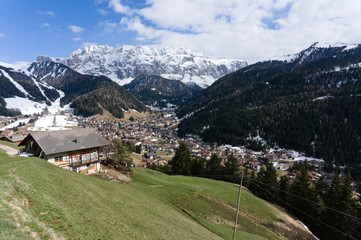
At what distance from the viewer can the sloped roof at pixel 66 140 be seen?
1359 inches

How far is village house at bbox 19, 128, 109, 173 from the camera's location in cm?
3469

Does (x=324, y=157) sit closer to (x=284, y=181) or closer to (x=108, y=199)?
(x=284, y=181)

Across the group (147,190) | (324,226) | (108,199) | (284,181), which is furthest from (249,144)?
(108,199)

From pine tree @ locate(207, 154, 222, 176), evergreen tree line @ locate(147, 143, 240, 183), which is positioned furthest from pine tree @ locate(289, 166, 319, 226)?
pine tree @ locate(207, 154, 222, 176)

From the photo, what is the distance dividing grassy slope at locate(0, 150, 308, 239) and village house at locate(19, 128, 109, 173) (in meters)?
11.6

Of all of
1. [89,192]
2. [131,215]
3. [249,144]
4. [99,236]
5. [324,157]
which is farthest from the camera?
[249,144]

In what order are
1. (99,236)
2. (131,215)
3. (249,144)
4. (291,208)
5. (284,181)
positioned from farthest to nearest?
(249,144) → (284,181) → (291,208) → (131,215) → (99,236)

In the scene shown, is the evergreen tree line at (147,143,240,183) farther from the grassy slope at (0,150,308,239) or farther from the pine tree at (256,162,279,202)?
the grassy slope at (0,150,308,239)

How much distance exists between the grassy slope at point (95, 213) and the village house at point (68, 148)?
458 inches

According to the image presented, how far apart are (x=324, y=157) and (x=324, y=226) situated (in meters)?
156

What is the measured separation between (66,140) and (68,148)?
90.0 inches

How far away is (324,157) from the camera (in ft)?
533

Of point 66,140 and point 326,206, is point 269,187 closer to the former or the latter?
point 326,206

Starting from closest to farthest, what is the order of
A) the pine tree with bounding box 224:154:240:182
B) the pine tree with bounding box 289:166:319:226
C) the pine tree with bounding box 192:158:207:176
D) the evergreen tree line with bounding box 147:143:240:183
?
the pine tree with bounding box 289:166:319:226 → the pine tree with bounding box 224:154:240:182 → the evergreen tree line with bounding box 147:143:240:183 → the pine tree with bounding box 192:158:207:176
